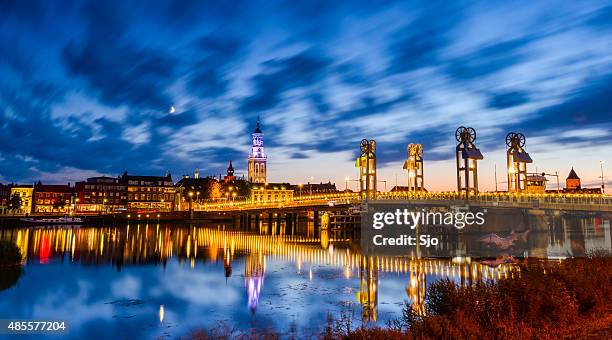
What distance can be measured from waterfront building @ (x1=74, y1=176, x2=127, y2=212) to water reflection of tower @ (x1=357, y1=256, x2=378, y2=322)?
14708 centimetres

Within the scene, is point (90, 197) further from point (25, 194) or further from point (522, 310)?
point (522, 310)

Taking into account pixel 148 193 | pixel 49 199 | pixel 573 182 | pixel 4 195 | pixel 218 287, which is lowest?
pixel 218 287

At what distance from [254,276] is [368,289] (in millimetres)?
11829

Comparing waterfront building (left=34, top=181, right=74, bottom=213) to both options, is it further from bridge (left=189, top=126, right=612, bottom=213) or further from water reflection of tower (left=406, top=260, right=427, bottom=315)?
water reflection of tower (left=406, top=260, right=427, bottom=315)

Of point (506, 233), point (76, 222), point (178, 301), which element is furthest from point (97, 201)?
point (178, 301)

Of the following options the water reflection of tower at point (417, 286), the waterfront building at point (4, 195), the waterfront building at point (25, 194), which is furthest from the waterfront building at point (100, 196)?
the water reflection of tower at point (417, 286)

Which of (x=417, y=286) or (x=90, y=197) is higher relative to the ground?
(x=90, y=197)

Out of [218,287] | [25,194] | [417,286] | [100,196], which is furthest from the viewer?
[25,194]

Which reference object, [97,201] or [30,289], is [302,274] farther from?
[97,201]

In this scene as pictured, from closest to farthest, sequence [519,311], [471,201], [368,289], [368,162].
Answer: [519,311] → [368,289] → [471,201] → [368,162]

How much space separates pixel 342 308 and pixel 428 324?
13699 millimetres

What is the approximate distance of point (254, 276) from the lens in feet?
132

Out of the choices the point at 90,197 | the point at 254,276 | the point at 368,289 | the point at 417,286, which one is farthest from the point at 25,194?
the point at 417,286

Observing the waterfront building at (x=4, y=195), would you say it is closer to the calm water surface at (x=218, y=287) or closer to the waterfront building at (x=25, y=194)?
the waterfront building at (x=25, y=194)
